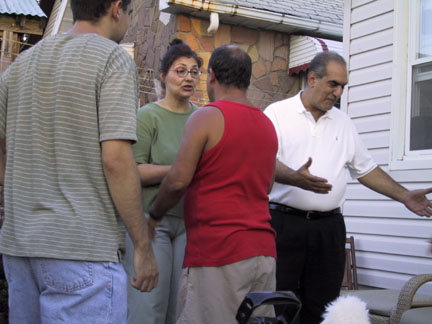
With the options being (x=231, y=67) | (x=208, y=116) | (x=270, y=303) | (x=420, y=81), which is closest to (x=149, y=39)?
(x=420, y=81)

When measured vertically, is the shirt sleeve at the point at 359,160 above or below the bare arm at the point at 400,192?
above

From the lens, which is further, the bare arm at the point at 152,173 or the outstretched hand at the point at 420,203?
the outstretched hand at the point at 420,203

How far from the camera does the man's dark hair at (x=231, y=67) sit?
2832mm

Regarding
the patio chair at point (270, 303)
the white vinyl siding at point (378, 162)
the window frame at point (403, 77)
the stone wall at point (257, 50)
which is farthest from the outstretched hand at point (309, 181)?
the stone wall at point (257, 50)

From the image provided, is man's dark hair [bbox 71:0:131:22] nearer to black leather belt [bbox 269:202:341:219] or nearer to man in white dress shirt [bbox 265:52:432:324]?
man in white dress shirt [bbox 265:52:432:324]

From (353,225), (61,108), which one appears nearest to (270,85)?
(353,225)

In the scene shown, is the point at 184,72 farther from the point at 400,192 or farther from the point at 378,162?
the point at 378,162

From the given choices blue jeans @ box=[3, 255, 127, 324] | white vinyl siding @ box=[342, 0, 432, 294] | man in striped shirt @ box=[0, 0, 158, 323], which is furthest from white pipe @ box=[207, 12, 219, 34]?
blue jeans @ box=[3, 255, 127, 324]

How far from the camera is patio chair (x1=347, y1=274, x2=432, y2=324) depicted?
3.71 metres

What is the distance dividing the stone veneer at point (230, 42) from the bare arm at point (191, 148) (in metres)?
6.46

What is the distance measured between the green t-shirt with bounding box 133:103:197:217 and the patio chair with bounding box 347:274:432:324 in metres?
1.64

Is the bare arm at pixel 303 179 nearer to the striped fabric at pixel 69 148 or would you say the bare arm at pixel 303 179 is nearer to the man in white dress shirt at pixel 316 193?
the man in white dress shirt at pixel 316 193

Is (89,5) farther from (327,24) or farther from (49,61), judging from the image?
(327,24)

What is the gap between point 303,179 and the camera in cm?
335
